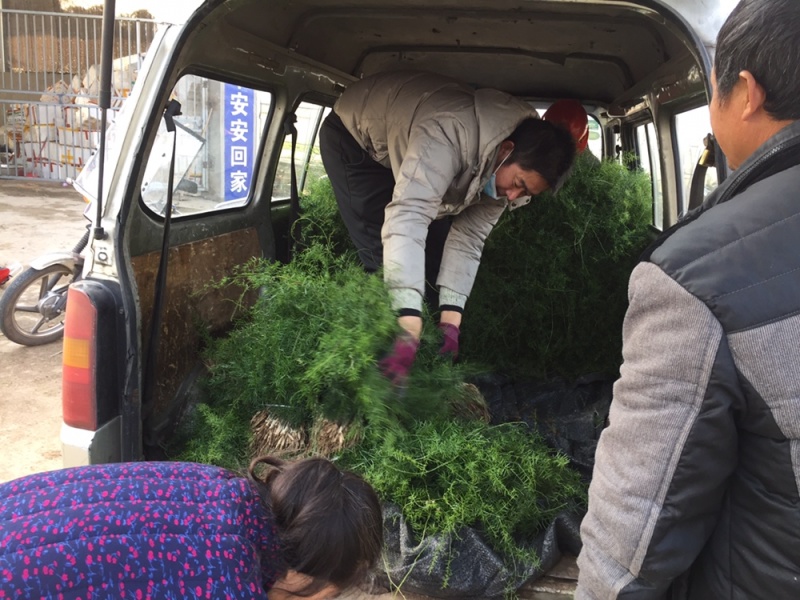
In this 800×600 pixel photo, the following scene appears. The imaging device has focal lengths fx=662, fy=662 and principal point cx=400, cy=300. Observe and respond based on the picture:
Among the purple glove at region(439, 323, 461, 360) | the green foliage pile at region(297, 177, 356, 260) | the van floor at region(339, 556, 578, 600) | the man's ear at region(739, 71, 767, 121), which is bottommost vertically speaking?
the van floor at region(339, 556, 578, 600)

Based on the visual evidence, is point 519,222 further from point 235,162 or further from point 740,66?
point 740,66

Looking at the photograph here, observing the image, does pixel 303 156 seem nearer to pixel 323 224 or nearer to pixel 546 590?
pixel 323 224

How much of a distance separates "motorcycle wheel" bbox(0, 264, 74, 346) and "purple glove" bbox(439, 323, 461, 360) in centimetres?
325

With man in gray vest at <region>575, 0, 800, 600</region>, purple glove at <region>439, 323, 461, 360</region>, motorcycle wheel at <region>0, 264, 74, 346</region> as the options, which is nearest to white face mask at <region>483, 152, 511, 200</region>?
purple glove at <region>439, 323, 461, 360</region>

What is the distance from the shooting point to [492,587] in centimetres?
205

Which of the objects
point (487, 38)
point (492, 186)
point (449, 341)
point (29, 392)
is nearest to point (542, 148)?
point (492, 186)

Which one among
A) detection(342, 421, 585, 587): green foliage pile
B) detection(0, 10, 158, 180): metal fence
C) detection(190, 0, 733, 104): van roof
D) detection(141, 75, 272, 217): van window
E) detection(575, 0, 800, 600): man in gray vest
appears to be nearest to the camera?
detection(575, 0, 800, 600): man in gray vest

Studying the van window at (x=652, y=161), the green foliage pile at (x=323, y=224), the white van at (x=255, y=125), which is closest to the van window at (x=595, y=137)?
the white van at (x=255, y=125)

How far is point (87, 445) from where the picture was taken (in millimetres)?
1937

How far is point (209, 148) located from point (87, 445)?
5.81 ft

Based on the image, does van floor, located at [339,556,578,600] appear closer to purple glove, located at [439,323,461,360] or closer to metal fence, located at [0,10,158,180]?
purple glove, located at [439,323,461,360]

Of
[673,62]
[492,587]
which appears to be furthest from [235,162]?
[492,587]

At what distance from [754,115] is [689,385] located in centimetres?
46

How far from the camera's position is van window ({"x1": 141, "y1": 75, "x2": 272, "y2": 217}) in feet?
8.60
